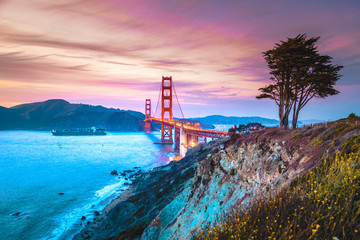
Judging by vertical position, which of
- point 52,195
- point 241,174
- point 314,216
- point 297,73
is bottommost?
point 52,195

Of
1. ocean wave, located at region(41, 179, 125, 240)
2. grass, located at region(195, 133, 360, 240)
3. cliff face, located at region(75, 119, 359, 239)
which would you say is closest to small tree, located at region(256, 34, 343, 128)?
cliff face, located at region(75, 119, 359, 239)

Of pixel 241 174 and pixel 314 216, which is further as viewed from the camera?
pixel 241 174

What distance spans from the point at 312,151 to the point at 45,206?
30.3 meters

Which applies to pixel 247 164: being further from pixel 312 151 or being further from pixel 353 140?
pixel 353 140

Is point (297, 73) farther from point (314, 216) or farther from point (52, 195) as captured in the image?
point (52, 195)

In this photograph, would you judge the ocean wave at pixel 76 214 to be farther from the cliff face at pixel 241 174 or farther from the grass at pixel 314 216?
the grass at pixel 314 216

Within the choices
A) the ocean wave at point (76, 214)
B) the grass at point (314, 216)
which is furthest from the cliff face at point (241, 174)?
the ocean wave at point (76, 214)

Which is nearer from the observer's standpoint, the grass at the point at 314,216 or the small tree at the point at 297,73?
the grass at the point at 314,216

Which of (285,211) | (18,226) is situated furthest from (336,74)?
(18,226)

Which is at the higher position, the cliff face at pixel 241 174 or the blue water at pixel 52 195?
the cliff face at pixel 241 174

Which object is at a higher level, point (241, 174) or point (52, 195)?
point (241, 174)

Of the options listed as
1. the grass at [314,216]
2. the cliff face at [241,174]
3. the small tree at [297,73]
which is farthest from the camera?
the small tree at [297,73]

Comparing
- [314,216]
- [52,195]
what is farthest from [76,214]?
[314,216]

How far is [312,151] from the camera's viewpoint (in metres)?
8.21
